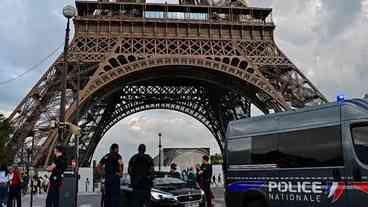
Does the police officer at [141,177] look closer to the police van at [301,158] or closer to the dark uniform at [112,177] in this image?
the dark uniform at [112,177]

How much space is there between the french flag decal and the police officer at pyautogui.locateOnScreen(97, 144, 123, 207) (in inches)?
204

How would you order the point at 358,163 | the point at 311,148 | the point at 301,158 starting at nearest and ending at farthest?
the point at 358,163, the point at 311,148, the point at 301,158

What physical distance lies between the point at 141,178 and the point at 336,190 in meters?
4.35

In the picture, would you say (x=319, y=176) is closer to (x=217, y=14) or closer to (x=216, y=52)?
(x=216, y=52)

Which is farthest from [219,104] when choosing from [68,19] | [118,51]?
[68,19]

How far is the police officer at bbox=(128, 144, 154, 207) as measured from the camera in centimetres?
1071

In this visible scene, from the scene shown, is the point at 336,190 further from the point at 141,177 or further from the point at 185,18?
the point at 185,18

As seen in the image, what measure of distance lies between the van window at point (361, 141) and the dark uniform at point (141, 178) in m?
4.67

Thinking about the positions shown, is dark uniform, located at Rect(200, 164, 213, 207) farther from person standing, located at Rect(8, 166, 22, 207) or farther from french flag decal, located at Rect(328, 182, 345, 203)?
french flag decal, located at Rect(328, 182, 345, 203)

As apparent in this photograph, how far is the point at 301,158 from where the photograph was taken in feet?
29.2

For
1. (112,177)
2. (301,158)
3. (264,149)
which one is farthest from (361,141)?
(112,177)

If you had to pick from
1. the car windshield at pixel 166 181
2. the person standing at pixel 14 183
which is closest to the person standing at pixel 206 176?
the car windshield at pixel 166 181

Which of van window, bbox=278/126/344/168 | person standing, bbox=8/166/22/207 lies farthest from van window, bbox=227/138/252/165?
person standing, bbox=8/166/22/207

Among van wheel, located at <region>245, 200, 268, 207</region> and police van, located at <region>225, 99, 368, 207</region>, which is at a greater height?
police van, located at <region>225, 99, 368, 207</region>
